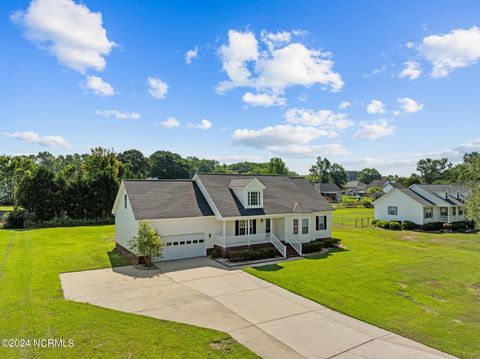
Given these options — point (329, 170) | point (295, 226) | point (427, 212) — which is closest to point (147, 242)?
point (295, 226)

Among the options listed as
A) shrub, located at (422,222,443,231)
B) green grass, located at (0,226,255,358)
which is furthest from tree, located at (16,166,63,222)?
shrub, located at (422,222,443,231)

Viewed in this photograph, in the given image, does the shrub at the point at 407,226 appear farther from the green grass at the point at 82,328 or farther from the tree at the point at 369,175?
the tree at the point at 369,175

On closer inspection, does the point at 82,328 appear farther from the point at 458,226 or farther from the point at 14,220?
the point at 458,226

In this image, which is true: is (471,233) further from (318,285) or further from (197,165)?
(197,165)

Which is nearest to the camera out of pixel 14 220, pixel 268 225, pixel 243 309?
pixel 243 309

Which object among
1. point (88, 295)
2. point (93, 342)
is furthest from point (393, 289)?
point (88, 295)

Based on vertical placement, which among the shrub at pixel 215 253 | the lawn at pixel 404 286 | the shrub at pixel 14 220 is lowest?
the lawn at pixel 404 286

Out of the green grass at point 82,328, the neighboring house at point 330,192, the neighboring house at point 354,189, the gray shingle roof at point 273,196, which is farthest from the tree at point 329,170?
the green grass at point 82,328
